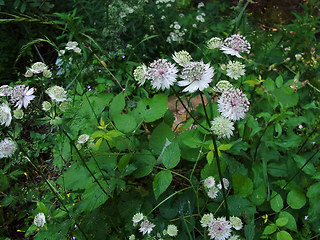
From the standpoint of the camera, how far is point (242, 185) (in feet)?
4.28

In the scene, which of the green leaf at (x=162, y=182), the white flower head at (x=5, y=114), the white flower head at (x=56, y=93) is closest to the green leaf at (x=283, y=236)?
the green leaf at (x=162, y=182)

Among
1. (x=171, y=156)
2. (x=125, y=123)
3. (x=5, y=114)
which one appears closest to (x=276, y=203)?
(x=171, y=156)

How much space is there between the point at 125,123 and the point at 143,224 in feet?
1.37

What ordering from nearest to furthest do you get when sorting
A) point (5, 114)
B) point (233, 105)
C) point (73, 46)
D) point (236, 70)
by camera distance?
point (233, 105) → point (5, 114) → point (236, 70) → point (73, 46)

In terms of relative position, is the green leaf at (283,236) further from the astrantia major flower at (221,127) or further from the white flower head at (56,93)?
the white flower head at (56,93)

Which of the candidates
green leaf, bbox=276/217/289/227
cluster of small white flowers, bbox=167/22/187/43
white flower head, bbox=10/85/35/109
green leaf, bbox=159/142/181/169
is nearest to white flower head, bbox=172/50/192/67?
green leaf, bbox=159/142/181/169

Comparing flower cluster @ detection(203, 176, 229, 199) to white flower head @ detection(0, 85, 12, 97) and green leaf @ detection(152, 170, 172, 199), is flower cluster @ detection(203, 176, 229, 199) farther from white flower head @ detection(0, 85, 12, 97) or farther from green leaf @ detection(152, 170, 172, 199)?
white flower head @ detection(0, 85, 12, 97)

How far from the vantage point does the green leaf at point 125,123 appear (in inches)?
50.5

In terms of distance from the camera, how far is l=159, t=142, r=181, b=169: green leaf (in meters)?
1.20

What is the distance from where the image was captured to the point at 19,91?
1006 mm

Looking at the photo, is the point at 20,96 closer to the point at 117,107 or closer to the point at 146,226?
the point at 117,107

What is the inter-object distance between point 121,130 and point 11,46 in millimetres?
2167

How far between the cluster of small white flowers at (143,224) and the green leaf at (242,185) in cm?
41

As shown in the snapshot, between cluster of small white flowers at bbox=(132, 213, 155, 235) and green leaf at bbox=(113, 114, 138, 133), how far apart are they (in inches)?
13.6
